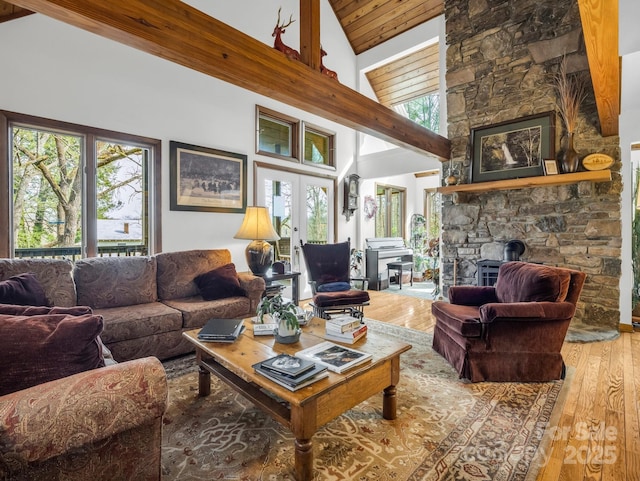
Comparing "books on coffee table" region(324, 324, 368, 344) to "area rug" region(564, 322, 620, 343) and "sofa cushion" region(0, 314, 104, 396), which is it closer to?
"sofa cushion" region(0, 314, 104, 396)

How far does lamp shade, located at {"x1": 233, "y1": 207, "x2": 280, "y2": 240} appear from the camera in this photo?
3.70m

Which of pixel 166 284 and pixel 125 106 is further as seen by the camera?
pixel 125 106

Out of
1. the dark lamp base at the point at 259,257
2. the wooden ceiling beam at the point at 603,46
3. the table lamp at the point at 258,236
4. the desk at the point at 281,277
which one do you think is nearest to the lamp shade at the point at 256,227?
the table lamp at the point at 258,236

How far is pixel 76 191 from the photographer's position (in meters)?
3.33

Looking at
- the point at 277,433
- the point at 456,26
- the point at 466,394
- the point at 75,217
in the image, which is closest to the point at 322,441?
the point at 277,433

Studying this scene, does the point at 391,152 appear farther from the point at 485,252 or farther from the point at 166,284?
the point at 166,284

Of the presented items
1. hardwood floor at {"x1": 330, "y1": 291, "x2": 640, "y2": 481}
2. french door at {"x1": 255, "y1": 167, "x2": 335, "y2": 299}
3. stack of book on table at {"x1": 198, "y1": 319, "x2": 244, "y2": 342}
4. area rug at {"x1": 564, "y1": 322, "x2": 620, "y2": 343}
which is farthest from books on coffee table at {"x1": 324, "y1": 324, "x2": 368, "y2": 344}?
french door at {"x1": 255, "y1": 167, "x2": 335, "y2": 299}

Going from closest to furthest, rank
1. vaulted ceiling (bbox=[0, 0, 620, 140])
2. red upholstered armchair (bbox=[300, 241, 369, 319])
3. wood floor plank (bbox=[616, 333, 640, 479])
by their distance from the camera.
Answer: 1. wood floor plank (bbox=[616, 333, 640, 479])
2. red upholstered armchair (bbox=[300, 241, 369, 319])
3. vaulted ceiling (bbox=[0, 0, 620, 140])

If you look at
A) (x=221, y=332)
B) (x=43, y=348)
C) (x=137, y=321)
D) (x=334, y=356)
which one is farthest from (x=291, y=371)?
(x=137, y=321)

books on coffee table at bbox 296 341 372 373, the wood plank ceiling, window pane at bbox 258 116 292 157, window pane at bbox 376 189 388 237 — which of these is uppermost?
the wood plank ceiling

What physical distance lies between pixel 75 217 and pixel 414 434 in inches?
144

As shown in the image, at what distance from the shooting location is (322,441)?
1.72m

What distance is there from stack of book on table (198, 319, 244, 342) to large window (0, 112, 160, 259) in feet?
6.60

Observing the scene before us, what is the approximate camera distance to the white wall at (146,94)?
9.68 ft
